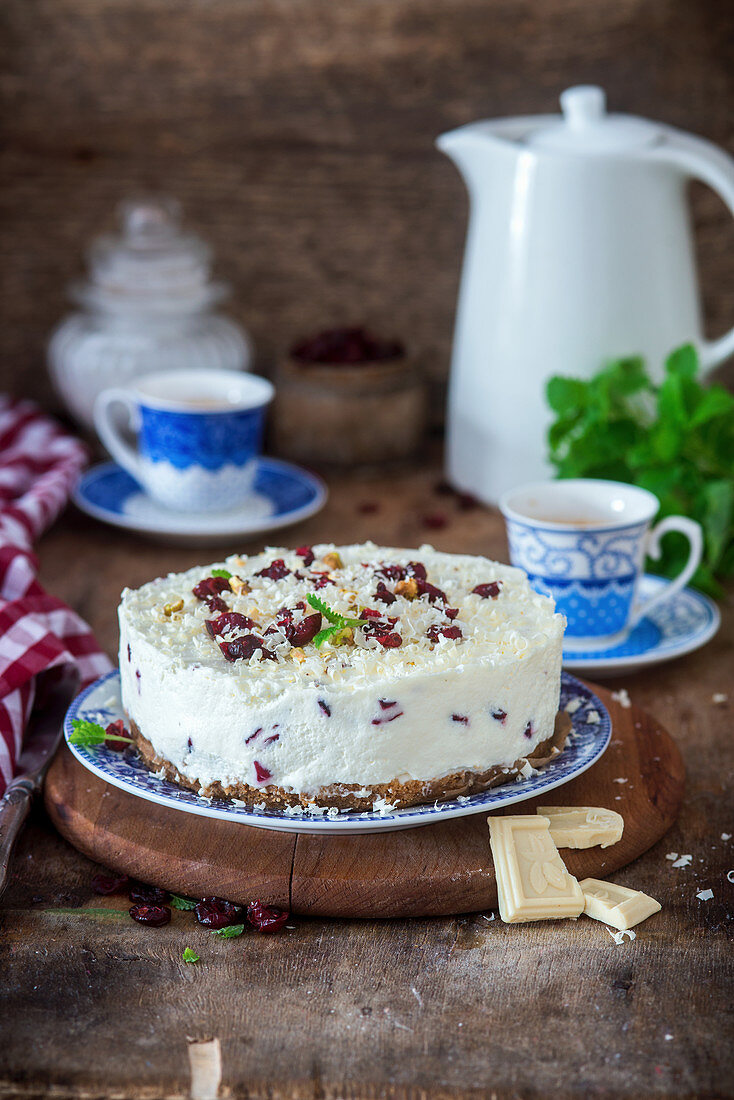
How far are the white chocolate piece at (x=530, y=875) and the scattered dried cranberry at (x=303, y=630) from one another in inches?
7.8

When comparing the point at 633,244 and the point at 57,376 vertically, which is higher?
the point at 633,244

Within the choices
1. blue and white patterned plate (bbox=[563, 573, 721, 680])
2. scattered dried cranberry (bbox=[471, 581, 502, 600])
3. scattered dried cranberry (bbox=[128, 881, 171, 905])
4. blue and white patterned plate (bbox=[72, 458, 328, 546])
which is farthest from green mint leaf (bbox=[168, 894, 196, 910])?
blue and white patterned plate (bbox=[72, 458, 328, 546])

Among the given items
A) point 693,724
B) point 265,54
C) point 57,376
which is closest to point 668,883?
point 693,724

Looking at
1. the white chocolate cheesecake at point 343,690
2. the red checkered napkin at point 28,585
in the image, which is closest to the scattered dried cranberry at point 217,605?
the white chocolate cheesecake at point 343,690

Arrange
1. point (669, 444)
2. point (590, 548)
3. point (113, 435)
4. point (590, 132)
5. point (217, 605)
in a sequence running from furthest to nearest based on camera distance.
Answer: point (113, 435) < point (590, 132) < point (669, 444) < point (590, 548) < point (217, 605)

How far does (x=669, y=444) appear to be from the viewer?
142 centimetres

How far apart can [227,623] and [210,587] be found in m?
0.08

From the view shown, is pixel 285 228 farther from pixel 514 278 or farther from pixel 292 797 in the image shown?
pixel 292 797

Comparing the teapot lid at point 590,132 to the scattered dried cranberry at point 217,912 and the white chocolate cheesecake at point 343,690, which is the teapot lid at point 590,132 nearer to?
the white chocolate cheesecake at point 343,690

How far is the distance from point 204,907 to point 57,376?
4.02 feet

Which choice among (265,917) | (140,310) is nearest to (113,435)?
(140,310)

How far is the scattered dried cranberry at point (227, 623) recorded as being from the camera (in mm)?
934

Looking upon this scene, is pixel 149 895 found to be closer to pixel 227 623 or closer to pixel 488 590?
pixel 227 623

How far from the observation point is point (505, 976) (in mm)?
794
